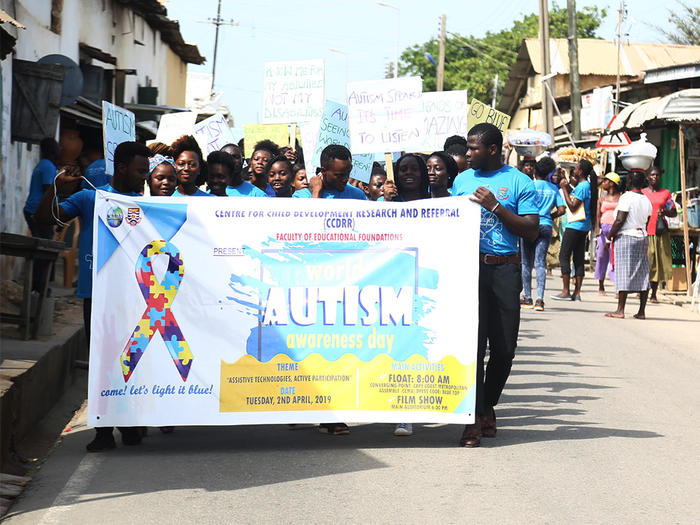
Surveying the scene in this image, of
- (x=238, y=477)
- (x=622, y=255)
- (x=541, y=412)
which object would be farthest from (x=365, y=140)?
(x=622, y=255)

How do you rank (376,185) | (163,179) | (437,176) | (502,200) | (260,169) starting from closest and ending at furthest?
(502,200) < (163,179) < (437,176) < (260,169) < (376,185)

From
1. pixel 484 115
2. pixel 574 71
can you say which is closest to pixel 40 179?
pixel 484 115

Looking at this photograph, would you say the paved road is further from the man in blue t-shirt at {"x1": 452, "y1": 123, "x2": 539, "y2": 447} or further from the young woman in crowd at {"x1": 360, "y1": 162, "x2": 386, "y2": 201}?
the young woman in crowd at {"x1": 360, "y1": 162, "x2": 386, "y2": 201}

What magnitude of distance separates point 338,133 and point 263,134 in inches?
76.0

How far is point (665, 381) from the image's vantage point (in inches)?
405

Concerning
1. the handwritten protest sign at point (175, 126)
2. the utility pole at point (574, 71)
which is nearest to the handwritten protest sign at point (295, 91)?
the handwritten protest sign at point (175, 126)

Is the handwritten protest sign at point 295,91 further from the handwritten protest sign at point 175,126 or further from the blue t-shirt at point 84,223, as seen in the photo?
the blue t-shirt at point 84,223

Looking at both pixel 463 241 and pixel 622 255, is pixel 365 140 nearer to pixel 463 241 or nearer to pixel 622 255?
pixel 463 241

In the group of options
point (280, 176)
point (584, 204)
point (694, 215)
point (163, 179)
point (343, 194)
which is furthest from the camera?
point (694, 215)

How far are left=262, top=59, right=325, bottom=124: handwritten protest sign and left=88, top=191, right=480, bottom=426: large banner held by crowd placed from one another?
903cm

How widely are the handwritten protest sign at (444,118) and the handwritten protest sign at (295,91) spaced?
257 centimetres

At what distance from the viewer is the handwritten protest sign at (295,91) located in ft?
52.7

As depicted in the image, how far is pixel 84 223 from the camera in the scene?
744 cm

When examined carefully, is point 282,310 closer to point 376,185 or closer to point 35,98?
point 376,185
